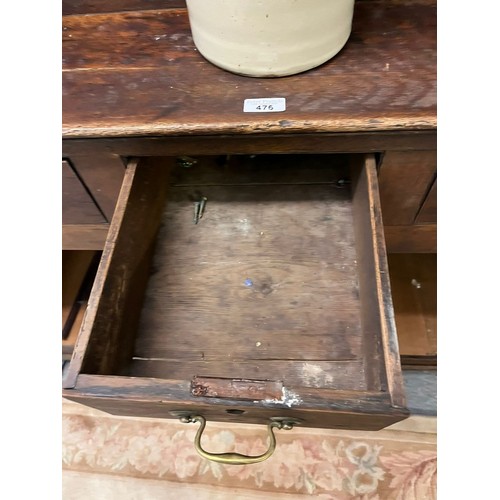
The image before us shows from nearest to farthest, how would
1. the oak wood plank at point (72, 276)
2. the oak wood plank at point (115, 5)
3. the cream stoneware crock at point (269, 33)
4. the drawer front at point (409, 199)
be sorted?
1. the cream stoneware crock at point (269, 33)
2. the drawer front at point (409, 199)
3. the oak wood plank at point (115, 5)
4. the oak wood plank at point (72, 276)

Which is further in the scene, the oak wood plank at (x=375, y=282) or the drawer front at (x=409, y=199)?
the drawer front at (x=409, y=199)

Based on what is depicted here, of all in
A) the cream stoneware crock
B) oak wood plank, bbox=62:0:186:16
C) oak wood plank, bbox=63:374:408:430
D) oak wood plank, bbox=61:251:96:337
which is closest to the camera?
oak wood plank, bbox=63:374:408:430

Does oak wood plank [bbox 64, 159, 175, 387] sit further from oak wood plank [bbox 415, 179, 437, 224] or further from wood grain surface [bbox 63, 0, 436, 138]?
oak wood plank [bbox 415, 179, 437, 224]

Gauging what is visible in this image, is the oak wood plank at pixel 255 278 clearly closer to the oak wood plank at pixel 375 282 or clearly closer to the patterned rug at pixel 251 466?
the oak wood plank at pixel 375 282

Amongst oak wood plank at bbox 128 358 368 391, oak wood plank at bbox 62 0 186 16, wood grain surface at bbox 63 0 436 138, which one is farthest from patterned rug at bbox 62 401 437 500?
oak wood plank at bbox 62 0 186 16

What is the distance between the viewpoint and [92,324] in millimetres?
549

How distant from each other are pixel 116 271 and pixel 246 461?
293 millimetres

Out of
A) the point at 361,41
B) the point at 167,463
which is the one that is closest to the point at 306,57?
the point at 361,41

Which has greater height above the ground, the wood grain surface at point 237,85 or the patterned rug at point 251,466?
the wood grain surface at point 237,85

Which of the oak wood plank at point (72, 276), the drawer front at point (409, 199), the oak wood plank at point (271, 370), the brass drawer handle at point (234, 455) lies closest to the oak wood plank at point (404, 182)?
the drawer front at point (409, 199)

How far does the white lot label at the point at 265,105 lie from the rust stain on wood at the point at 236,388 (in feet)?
1.14

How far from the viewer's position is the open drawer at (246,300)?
489 mm

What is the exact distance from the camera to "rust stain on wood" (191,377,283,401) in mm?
475

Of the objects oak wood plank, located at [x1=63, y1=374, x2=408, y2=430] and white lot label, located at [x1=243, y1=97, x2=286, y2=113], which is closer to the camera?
oak wood plank, located at [x1=63, y1=374, x2=408, y2=430]
